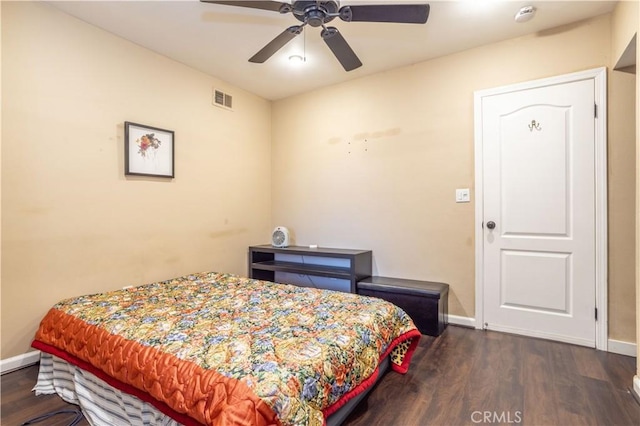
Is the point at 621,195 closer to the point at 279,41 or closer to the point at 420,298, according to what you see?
the point at 420,298

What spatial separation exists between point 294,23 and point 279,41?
1.98 feet

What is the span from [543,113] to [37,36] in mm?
3943

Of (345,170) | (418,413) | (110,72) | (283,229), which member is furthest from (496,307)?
(110,72)

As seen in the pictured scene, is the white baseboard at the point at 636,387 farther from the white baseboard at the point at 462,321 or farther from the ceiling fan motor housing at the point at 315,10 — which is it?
the ceiling fan motor housing at the point at 315,10

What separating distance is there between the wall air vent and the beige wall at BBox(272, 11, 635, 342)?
82 cm

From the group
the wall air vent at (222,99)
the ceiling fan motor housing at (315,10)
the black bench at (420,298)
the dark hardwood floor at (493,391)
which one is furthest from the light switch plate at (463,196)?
the wall air vent at (222,99)

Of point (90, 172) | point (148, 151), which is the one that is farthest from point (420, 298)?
point (90, 172)

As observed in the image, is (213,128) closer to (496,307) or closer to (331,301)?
(331,301)

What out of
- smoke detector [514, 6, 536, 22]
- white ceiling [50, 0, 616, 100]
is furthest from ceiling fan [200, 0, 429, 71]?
smoke detector [514, 6, 536, 22]

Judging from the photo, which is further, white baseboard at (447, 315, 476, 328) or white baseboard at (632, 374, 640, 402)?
white baseboard at (447, 315, 476, 328)

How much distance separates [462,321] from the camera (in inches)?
117

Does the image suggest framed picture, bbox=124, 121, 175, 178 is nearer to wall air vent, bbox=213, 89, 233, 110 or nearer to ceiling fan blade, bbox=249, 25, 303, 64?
wall air vent, bbox=213, 89, 233, 110

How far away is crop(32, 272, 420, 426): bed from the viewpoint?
46.4 inches

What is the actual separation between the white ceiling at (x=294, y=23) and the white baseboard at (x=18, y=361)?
8.33 feet
